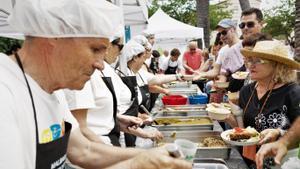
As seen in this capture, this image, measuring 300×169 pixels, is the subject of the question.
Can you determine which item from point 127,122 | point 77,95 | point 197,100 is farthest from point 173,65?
point 77,95

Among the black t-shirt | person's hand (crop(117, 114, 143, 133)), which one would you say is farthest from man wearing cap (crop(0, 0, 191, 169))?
person's hand (crop(117, 114, 143, 133))

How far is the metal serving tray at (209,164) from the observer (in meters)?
1.77

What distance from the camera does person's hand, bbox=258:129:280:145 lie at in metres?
1.73

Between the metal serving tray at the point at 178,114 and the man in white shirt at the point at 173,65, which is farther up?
the metal serving tray at the point at 178,114

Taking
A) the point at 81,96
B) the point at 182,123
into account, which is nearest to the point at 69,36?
the point at 81,96

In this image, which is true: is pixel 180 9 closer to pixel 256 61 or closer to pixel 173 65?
pixel 173 65

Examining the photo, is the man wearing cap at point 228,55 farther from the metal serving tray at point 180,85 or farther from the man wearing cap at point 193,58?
the man wearing cap at point 193,58

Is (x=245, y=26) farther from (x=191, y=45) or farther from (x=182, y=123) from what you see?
(x=191, y=45)

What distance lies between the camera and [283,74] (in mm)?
2010

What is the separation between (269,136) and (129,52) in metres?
1.98

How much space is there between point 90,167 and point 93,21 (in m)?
0.67

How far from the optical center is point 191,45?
25.7 ft

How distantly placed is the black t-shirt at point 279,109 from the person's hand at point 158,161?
0.97 m

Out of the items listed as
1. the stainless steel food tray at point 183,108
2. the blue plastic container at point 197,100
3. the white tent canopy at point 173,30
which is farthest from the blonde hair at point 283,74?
the white tent canopy at point 173,30
